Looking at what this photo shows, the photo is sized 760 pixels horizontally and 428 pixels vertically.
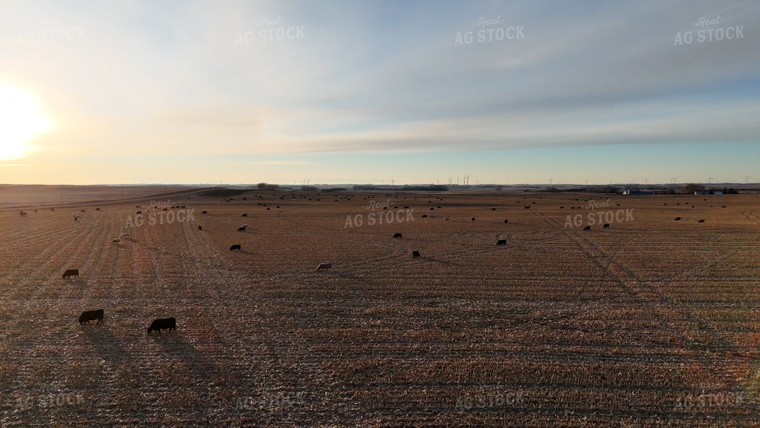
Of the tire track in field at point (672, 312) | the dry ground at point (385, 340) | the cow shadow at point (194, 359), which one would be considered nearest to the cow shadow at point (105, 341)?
the dry ground at point (385, 340)

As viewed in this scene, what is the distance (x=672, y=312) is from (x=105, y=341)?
1694cm

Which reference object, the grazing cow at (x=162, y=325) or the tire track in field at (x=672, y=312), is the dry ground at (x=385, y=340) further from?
the grazing cow at (x=162, y=325)

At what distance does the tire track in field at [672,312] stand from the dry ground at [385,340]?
3.2 inches

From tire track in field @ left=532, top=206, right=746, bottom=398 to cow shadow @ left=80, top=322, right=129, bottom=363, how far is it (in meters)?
14.1

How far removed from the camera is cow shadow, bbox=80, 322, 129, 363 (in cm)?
1131

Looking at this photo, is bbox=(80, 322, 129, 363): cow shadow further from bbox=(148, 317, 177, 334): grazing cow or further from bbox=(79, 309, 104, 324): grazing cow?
bbox=(148, 317, 177, 334): grazing cow

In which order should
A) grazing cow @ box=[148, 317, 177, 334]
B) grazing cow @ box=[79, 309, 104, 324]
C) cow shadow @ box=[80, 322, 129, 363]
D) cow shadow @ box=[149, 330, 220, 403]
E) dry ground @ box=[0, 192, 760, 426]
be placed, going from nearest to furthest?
dry ground @ box=[0, 192, 760, 426] → cow shadow @ box=[149, 330, 220, 403] → cow shadow @ box=[80, 322, 129, 363] → grazing cow @ box=[148, 317, 177, 334] → grazing cow @ box=[79, 309, 104, 324]

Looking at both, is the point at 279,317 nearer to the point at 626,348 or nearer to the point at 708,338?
the point at 626,348

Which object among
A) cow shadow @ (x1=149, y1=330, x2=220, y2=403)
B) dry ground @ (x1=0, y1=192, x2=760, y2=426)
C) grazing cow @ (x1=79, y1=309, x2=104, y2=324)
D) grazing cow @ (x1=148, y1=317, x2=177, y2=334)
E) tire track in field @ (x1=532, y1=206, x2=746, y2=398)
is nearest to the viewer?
dry ground @ (x1=0, y1=192, x2=760, y2=426)

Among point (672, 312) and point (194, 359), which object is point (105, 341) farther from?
point (672, 312)

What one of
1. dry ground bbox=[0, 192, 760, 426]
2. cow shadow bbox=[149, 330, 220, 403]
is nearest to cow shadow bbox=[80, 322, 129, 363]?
dry ground bbox=[0, 192, 760, 426]

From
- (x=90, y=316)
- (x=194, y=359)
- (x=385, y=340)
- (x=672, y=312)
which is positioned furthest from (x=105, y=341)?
(x=672, y=312)

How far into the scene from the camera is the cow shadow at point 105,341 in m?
11.3

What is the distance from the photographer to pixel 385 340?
40.3 feet
